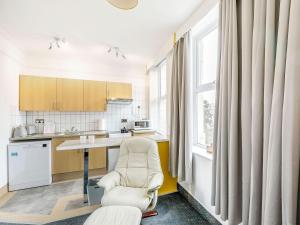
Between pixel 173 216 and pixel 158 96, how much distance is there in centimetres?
271

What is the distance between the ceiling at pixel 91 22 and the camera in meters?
1.87

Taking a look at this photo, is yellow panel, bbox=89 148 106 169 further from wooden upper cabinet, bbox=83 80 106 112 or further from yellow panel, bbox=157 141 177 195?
yellow panel, bbox=157 141 177 195

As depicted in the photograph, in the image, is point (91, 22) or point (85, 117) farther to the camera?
point (85, 117)

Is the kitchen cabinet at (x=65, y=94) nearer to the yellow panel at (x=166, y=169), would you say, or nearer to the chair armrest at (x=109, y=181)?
the yellow panel at (x=166, y=169)

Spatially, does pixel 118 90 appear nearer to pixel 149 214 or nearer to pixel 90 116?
pixel 90 116

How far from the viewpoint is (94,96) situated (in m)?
3.63

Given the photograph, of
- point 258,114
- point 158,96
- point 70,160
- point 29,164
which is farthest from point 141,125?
point 258,114

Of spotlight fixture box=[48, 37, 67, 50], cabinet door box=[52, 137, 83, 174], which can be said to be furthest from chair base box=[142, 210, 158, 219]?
spotlight fixture box=[48, 37, 67, 50]

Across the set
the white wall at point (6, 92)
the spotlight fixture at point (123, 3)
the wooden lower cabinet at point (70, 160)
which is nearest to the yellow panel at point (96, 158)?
the wooden lower cabinet at point (70, 160)

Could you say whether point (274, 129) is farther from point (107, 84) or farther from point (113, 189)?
point (107, 84)

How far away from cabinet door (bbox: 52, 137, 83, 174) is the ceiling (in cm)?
193

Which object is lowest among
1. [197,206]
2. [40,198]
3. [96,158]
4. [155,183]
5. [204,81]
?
[40,198]

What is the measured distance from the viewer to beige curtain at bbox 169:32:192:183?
211cm

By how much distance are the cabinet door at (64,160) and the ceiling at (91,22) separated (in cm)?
193
